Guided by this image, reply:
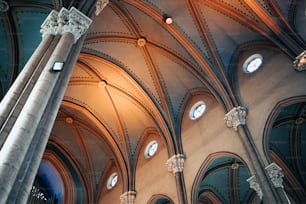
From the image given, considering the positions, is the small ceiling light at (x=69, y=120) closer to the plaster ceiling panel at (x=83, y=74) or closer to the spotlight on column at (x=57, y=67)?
the plaster ceiling panel at (x=83, y=74)

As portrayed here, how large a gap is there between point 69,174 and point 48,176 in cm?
153

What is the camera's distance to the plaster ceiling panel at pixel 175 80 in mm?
16016

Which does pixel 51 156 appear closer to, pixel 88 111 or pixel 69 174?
pixel 69 174

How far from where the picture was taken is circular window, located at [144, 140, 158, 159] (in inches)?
675

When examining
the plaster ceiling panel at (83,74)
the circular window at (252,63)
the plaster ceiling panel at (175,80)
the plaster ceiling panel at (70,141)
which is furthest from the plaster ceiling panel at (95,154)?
the circular window at (252,63)

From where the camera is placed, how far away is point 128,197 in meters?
16.0

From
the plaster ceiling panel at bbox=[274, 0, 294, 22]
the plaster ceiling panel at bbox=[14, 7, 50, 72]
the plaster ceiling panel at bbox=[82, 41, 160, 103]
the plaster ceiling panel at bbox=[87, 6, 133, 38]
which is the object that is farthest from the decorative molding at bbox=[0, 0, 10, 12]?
the plaster ceiling panel at bbox=[274, 0, 294, 22]

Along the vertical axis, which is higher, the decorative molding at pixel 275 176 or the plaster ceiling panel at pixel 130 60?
the plaster ceiling panel at pixel 130 60

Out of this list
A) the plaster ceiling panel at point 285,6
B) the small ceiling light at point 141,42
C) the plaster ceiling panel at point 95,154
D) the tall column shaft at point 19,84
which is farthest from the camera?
the plaster ceiling panel at point 95,154

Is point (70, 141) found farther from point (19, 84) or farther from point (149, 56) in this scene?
point (19, 84)

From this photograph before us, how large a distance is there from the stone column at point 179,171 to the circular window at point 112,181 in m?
5.15

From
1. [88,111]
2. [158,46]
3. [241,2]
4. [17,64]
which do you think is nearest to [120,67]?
[158,46]

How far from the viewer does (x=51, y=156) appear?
64.8 ft

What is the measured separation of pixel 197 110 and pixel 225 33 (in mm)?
4032
